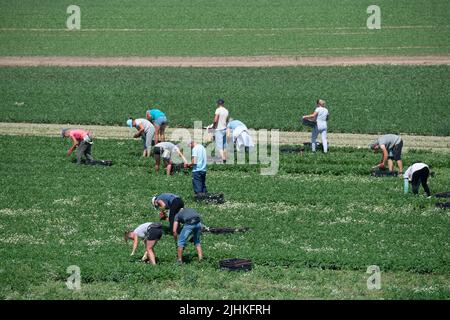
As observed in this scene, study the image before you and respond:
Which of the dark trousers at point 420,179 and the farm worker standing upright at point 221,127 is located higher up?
the farm worker standing upright at point 221,127

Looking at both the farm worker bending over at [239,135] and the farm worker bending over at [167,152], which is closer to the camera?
the farm worker bending over at [167,152]

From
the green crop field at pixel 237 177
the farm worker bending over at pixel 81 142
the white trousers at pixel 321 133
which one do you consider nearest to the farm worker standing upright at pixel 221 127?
the green crop field at pixel 237 177

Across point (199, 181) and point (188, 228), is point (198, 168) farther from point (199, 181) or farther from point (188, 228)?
point (188, 228)

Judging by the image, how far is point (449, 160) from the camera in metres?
37.3

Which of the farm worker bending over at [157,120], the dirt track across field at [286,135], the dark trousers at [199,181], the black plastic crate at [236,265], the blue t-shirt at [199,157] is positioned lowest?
the black plastic crate at [236,265]

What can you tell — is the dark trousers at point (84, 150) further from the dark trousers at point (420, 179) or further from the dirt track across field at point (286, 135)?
the dark trousers at point (420, 179)

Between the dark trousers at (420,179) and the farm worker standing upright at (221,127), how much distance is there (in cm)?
789

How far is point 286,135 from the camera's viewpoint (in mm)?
42625

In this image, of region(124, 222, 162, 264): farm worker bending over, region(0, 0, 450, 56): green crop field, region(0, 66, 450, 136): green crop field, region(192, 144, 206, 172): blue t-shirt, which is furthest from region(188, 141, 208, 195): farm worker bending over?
region(0, 0, 450, 56): green crop field

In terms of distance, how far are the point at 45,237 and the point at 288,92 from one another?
25.0 m

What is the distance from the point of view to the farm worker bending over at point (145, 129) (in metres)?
37.5

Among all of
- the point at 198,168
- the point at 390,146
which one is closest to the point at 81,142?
the point at 198,168

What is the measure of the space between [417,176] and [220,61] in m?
31.0

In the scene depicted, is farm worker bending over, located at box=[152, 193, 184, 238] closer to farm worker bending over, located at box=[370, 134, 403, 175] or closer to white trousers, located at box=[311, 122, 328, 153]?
farm worker bending over, located at box=[370, 134, 403, 175]
